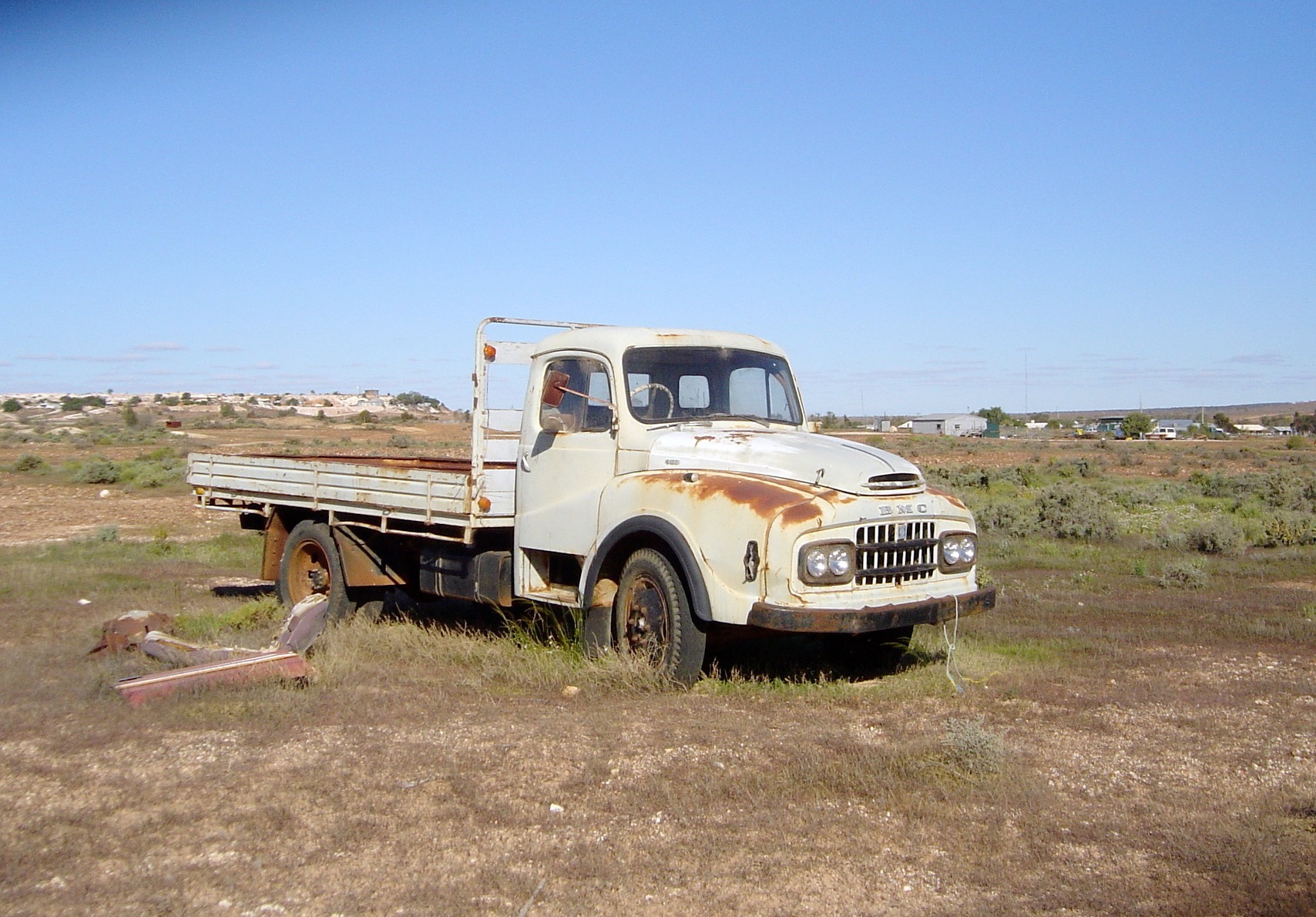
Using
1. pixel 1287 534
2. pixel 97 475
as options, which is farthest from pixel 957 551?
pixel 97 475

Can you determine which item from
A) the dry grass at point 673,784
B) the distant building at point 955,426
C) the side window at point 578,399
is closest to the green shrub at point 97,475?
the dry grass at point 673,784

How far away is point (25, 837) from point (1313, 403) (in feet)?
741

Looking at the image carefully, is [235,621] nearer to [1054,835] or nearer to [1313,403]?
[1054,835]

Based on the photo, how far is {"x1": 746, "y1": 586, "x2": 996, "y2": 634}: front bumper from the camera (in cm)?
659

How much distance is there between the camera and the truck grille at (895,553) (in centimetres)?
699

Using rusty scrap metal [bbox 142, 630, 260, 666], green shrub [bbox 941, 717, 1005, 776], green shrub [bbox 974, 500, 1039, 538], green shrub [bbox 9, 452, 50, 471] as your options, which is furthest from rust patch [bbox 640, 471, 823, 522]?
green shrub [bbox 9, 452, 50, 471]

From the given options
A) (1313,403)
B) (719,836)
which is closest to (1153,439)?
(719,836)

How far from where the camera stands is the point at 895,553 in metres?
7.17

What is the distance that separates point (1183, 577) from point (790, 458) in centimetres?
709

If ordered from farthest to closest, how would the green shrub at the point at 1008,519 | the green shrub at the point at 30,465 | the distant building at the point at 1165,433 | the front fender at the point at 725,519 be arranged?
the distant building at the point at 1165,433 < the green shrub at the point at 30,465 < the green shrub at the point at 1008,519 < the front fender at the point at 725,519

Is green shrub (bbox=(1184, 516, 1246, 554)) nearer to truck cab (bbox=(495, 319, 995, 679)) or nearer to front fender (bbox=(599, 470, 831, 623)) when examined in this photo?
truck cab (bbox=(495, 319, 995, 679))

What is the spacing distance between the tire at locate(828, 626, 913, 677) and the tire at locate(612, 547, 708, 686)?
1529mm

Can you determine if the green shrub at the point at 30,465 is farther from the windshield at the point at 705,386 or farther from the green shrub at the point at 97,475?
the windshield at the point at 705,386

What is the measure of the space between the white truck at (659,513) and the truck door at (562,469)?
0.01 meters
